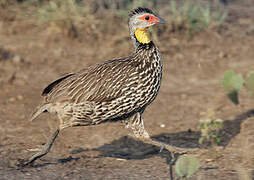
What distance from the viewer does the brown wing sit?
534 centimetres

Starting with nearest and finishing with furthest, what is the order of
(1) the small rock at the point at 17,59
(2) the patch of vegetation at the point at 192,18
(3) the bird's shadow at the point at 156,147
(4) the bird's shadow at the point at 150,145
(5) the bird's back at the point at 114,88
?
(5) the bird's back at the point at 114,88
(4) the bird's shadow at the point at 150,145
(3) the bird's shadow at the point at 156,147
(1) the small rock at the point at 17,59
(2) the patch of vegetation at the point at 192,18

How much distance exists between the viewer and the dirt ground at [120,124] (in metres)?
5.38

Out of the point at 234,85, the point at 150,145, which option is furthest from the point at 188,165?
the point at 150,145

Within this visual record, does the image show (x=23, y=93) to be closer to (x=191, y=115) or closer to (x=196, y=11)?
(x=191, y=115)

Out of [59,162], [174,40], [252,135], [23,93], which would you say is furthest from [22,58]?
[252,135]

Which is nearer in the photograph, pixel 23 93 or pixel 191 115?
pixel 191 115

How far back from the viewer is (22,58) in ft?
30.4

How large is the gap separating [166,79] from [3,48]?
10.2 feet

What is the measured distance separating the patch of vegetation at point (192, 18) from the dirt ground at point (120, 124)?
18 centimetres

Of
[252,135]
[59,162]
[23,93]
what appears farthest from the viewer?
[23,93]

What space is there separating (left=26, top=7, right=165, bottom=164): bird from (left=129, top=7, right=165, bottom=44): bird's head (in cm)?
10

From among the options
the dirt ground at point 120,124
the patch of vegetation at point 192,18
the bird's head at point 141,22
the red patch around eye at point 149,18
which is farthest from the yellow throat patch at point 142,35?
the patch of vegetation at point 192,18

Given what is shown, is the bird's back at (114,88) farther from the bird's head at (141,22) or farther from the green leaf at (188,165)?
the green leaf at (188,165)

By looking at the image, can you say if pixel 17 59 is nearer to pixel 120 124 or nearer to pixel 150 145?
pixel 120 124
